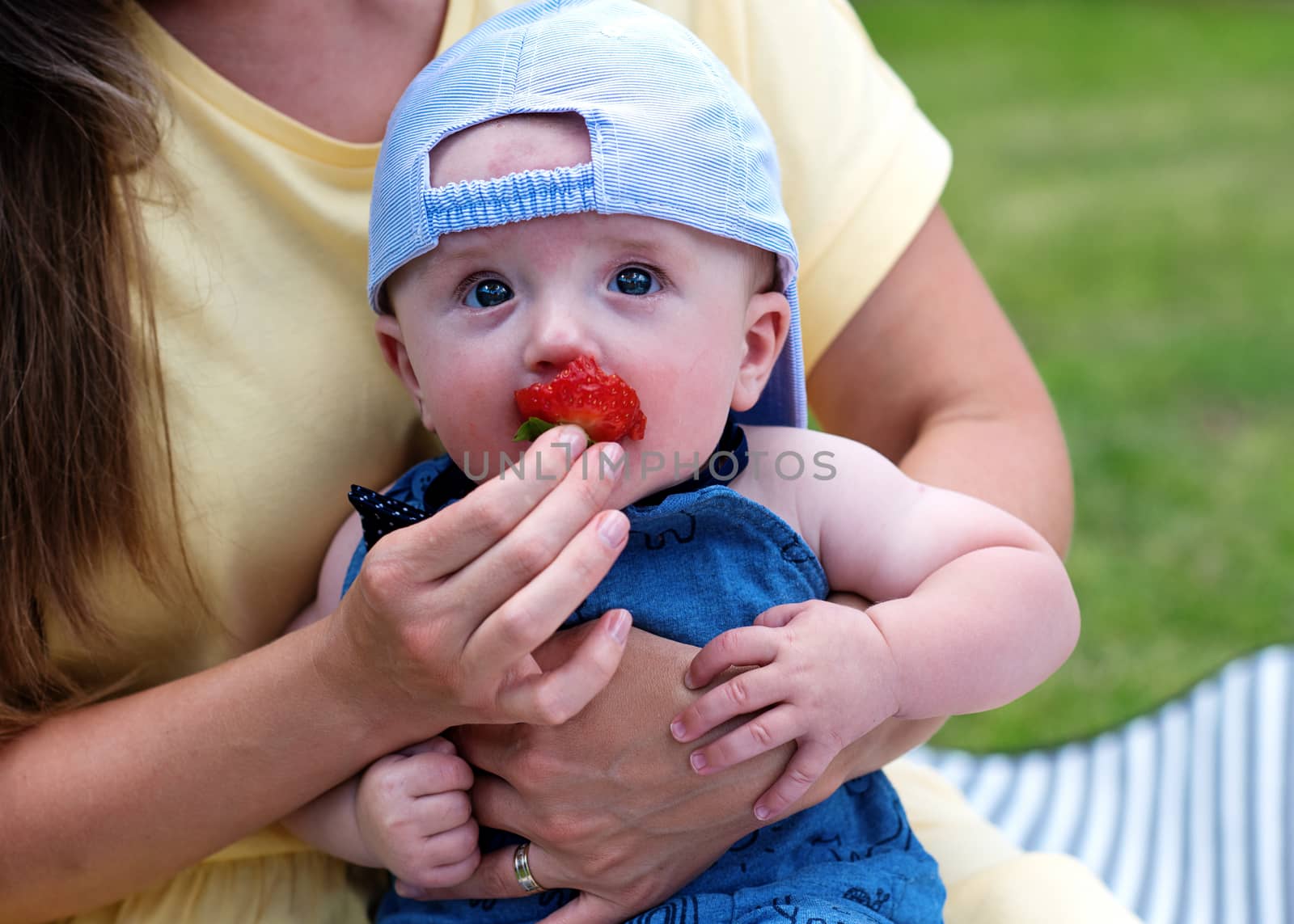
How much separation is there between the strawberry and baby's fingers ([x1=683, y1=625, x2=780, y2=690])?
0.74 feet

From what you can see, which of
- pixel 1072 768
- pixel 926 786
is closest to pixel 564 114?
pixel 926 786

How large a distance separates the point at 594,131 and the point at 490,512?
0.40m

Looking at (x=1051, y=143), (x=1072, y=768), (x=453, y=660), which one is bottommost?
(x=1051, y=143)

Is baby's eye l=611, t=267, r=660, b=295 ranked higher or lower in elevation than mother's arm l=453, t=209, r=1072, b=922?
higher

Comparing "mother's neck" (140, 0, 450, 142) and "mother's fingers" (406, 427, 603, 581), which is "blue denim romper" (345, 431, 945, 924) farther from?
"mother's neck" (140, 0, 450, 142)

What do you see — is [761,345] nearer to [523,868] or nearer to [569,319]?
[569,319]

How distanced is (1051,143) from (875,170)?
22.9 ft

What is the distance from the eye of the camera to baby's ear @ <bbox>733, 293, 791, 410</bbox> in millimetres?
1471

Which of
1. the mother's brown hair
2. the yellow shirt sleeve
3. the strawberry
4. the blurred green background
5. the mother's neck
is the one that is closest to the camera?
the strawberry

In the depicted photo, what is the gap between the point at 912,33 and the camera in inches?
441

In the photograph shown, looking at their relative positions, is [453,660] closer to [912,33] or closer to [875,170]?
[875,170]

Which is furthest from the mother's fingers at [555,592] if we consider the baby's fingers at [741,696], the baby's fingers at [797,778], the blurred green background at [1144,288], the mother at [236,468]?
the blurred green background at [1144,288]

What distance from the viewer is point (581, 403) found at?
48.8 inches

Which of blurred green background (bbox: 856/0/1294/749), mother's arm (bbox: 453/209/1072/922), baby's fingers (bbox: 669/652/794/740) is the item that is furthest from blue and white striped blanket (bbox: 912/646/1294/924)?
baby's fingers (bbox: 669/652/794/740)
